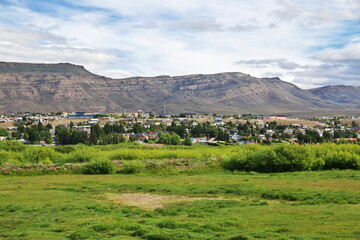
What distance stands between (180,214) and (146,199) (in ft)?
20.3

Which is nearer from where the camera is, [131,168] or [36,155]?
[131,168]

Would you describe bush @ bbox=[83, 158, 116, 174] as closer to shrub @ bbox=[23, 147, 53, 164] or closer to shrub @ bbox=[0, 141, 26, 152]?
shrub @ bbox=[23, 147, 53, 164]

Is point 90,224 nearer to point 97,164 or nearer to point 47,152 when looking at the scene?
point 97,164

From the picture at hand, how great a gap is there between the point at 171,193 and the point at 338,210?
12.2 m

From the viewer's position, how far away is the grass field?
484 inches

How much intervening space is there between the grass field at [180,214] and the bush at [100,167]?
1419cm

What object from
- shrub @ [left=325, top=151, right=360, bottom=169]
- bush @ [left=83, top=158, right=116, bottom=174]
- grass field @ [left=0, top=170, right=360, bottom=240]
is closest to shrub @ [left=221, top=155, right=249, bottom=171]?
shrub @ [left=325, top=151, right=360, bottom=169]

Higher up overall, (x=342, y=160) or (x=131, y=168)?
(x=342, y=160)

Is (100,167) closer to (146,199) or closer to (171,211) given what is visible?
(146,199)

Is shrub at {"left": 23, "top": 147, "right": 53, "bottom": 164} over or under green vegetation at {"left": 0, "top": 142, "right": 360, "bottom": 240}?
under

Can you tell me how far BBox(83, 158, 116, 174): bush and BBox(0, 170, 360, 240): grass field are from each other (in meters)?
14.2

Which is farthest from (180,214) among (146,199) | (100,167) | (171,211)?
(100,167)

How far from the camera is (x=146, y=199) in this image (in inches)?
901

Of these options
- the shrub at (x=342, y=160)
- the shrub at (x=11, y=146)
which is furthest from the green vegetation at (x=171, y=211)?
the shrub at (x=11, y=146)
